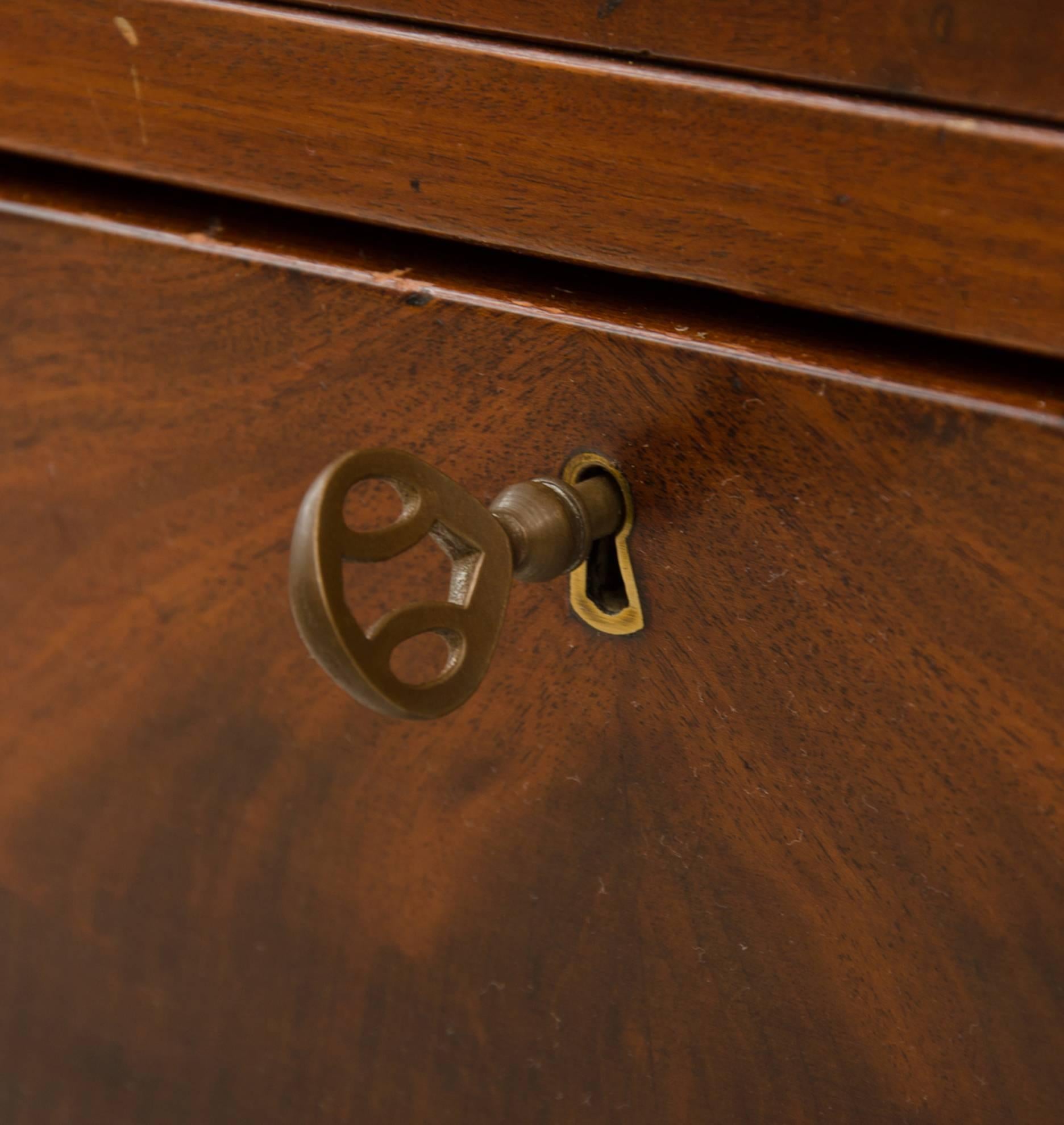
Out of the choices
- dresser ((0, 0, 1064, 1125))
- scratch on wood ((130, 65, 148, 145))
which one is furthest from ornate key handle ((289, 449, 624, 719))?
scratch on wood ((130, 65, 148, 145))

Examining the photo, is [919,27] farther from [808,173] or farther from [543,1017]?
[543,1017]

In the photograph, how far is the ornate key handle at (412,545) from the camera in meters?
0.22

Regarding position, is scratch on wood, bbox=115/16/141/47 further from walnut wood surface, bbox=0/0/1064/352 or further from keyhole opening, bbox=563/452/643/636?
keyhole opening, bbox=563/452/643/636

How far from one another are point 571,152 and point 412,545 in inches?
3.4

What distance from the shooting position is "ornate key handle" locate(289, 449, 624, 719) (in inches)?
8.6

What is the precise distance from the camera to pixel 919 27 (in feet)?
0.70

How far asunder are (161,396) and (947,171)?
0.68 ft

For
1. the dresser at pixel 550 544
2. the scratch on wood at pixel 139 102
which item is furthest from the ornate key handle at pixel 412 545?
the scratch on wood at pixel 139 102

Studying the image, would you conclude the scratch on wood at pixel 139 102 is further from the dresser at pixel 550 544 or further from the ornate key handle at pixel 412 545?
the ornate key handle at pixel 412 545

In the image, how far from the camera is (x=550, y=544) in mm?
264

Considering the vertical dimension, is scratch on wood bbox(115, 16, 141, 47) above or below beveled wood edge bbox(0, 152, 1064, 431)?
above

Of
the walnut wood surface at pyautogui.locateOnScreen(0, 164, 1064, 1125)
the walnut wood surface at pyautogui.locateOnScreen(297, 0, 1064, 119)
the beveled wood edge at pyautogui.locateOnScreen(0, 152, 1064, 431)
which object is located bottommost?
the walnut wood surface at pyautogui.locateOnScreen(0, 164, 1064, 1125)

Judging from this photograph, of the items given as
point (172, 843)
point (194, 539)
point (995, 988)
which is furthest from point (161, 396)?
point (995, 988)

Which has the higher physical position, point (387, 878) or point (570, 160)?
point (570, 160)
